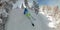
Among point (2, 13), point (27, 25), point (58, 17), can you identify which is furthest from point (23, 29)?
point (58, 17)

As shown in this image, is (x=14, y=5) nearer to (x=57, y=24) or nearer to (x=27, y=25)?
(x=27, y=25)

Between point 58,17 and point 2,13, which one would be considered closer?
point 2,13

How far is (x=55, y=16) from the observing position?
92 centimetres

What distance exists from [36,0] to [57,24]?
241 mm

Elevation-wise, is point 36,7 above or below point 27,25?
above

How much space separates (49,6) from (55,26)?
0.16 m

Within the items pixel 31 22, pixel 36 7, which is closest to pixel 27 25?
pixel 31 22

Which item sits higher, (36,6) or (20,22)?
(36,6)

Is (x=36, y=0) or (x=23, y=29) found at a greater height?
(x=36, y=0)

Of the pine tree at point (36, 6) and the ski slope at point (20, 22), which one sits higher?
the pine tree at point (36, 6)

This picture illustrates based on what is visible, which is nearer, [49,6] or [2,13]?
[2,13]

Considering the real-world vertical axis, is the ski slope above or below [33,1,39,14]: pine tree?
below

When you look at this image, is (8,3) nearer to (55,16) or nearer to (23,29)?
(23,29)

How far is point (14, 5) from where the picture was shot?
0.86 meters
